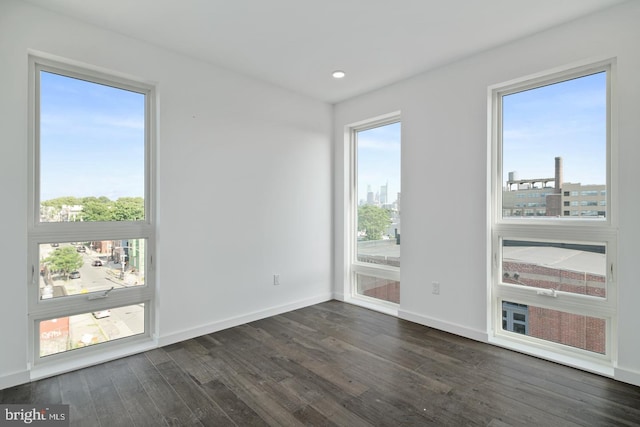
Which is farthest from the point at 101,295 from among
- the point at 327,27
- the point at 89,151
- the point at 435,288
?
the point at 435,288

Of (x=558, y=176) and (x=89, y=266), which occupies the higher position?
(x=558, y=176)

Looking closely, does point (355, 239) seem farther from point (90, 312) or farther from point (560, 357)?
point (90, 312)

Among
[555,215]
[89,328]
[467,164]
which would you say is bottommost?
[89,328]

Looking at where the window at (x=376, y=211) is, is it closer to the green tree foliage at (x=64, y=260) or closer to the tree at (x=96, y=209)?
the tree at (x=96, y=209)

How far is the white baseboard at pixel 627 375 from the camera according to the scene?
7.71ft

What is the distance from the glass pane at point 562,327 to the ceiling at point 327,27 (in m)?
2.45

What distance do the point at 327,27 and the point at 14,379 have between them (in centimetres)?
357

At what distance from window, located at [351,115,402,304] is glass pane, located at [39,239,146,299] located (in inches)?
106

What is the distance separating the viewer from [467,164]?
3.30 m

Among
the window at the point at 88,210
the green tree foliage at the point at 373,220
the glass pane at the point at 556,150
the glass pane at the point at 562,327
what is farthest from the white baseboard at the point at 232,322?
the glass pane at the point at 556,150

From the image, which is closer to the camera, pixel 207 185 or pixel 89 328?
pixel 89 328

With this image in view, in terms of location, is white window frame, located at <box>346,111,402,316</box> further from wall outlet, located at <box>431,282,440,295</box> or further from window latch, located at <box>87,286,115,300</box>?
window latch, located at <box>87,286,115,300</box>

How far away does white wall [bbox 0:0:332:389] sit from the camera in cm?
237

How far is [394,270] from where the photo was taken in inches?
163
